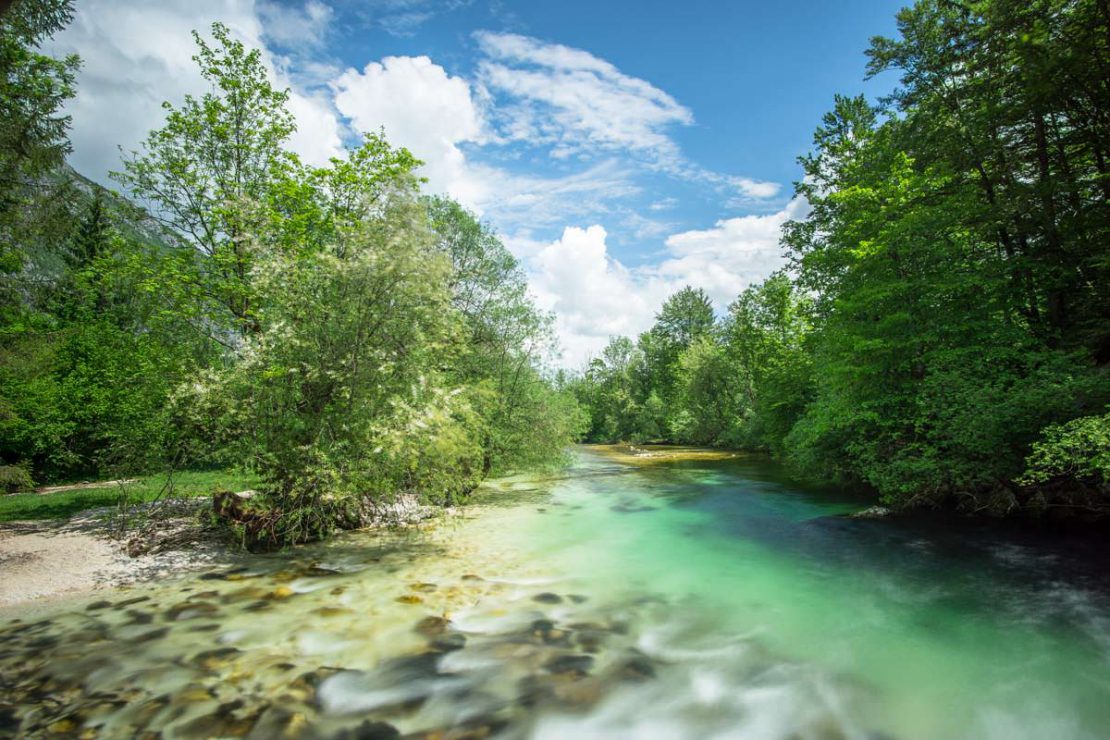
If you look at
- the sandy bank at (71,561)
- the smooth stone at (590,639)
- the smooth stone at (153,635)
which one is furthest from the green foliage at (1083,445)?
the sandy bank at (71,561)

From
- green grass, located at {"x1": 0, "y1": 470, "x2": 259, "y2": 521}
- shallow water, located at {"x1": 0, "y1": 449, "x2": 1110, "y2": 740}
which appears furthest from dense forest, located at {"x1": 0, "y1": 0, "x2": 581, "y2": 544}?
shallow water, located at {"x1": 0, "y1": 449, "x2": 1110, "y2": 740}

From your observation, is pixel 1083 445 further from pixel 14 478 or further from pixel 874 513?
pixel 14 478

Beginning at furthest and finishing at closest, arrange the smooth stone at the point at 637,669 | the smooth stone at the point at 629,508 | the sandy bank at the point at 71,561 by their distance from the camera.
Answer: the smooth stone at the point at 629,508
the sandy bank at the point at 71,561
the smooth stone at the point at 637,669

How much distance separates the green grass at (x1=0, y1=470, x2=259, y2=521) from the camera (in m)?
14.4

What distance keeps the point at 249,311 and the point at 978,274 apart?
21931 millimetres

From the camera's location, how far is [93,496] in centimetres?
1731

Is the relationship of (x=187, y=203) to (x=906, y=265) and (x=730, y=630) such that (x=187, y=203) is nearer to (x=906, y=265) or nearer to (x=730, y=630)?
(x=730, y=630)

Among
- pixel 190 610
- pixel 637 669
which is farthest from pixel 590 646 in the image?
pixel 190 610

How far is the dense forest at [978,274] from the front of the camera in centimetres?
1299

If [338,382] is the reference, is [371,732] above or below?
below

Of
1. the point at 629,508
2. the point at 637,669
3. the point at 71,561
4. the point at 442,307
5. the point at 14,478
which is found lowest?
the point at 629,508

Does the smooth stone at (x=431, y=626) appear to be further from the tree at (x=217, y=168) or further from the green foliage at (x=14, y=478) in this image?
the green foliage at (x=14, y=478)

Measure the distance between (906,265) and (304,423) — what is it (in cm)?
1926

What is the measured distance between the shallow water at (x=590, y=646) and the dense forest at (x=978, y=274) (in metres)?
2.66
